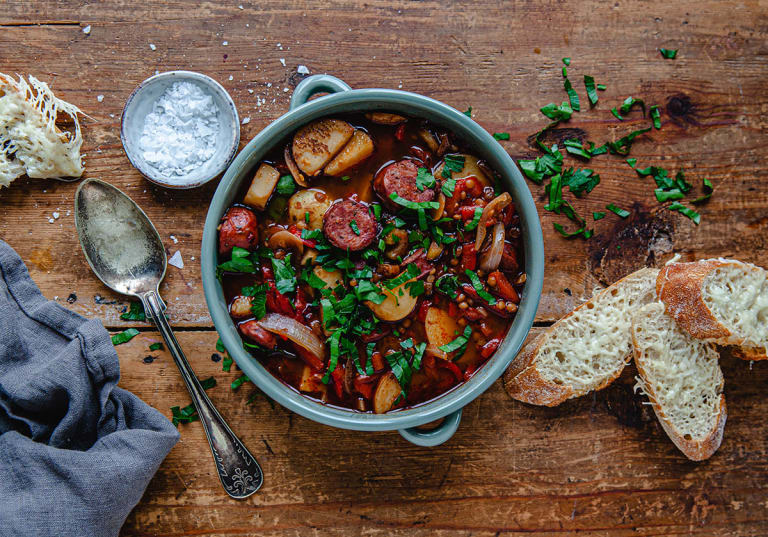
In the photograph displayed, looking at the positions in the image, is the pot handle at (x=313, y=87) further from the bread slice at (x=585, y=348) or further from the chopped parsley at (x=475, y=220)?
the bread slice at (x=585, y=348)

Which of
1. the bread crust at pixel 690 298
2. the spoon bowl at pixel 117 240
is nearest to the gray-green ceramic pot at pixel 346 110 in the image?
the spoon bowl at pixel 117 240

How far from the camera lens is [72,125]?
2.60 meters

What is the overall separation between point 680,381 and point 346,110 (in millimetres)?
1964

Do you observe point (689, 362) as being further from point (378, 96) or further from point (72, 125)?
point (72, 125)

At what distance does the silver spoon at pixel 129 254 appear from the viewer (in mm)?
2502

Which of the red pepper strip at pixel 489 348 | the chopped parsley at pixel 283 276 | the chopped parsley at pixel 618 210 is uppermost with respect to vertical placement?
the chopped parsley at pixel 283 276


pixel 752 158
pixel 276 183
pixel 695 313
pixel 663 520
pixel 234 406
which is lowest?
pixel 663 520

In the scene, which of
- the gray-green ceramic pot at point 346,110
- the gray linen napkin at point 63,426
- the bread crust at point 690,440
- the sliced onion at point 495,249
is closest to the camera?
the gray-green ceramic pot at point 346,110

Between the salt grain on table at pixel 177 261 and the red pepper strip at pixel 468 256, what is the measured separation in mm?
1329

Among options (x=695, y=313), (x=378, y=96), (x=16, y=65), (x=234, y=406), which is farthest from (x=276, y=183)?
(x=695, y=313)

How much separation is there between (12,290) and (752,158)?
141 inches

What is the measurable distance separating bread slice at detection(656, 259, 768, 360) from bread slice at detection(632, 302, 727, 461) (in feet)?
0.25

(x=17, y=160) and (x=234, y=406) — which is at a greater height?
(x=17, y=160)

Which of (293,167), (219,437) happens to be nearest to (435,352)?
(293,167)
